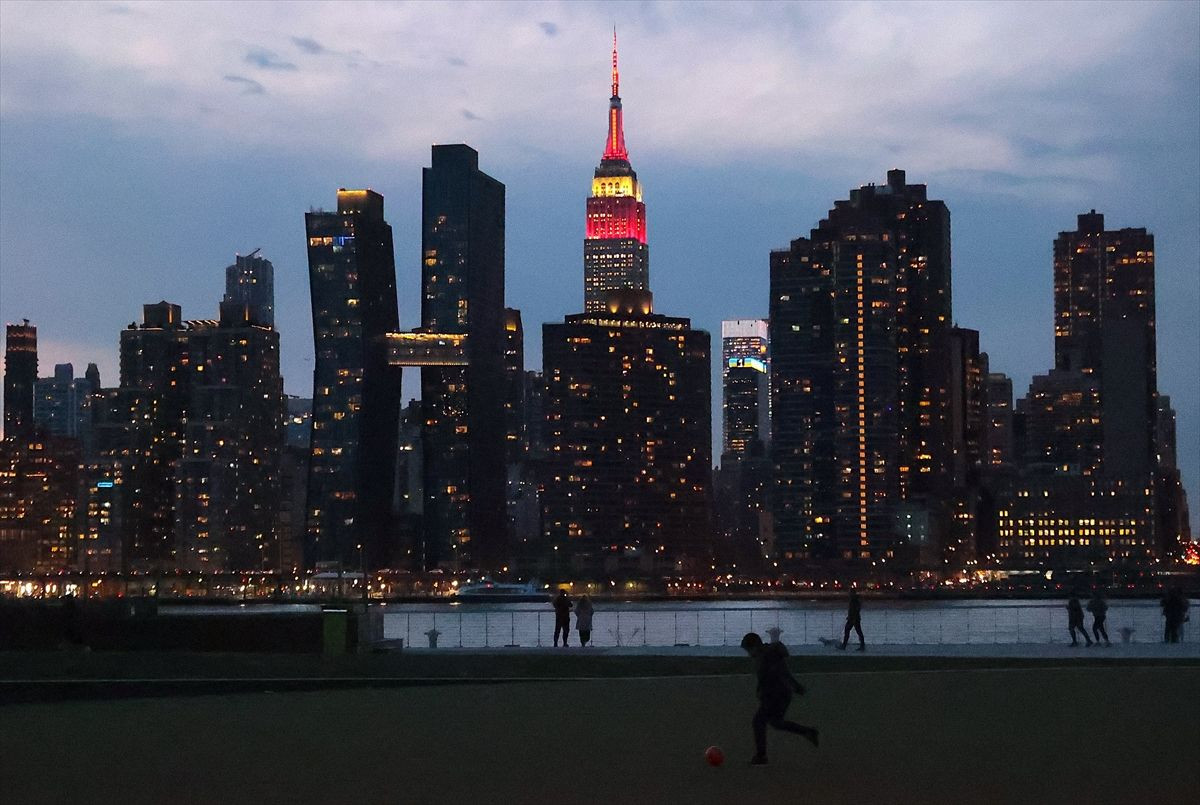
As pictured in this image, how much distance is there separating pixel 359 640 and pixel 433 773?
22.6 metres

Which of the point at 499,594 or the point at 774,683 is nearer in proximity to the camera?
the point at 774,683

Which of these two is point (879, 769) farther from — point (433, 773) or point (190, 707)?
point (190, 707)

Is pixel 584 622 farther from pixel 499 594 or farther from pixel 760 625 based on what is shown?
pixel 499 594

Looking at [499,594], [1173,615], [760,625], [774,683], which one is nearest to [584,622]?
[1173,615]

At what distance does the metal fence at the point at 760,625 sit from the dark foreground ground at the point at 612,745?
34.1 m

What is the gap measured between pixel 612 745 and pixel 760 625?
10877 cm

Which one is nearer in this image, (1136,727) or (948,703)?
(1136,727)

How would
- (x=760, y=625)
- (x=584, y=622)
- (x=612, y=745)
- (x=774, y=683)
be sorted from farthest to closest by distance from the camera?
1. (x=760, y=625)
2. (x=584, y=622)
3. (x=612, y=745)
4. (x=774, y=683)

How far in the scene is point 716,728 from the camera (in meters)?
23.3

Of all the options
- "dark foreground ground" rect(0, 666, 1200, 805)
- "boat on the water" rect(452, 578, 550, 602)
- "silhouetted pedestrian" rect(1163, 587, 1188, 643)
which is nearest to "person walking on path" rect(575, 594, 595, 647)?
"dark foreground ground" rect(0, 666, 1200, 805)

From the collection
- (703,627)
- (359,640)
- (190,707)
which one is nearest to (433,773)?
(190,707)

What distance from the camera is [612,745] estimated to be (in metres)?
21.4

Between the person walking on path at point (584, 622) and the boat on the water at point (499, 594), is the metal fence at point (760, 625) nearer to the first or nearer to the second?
the boat on the water at point (499, 594)

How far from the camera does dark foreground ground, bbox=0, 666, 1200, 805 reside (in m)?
17.6
